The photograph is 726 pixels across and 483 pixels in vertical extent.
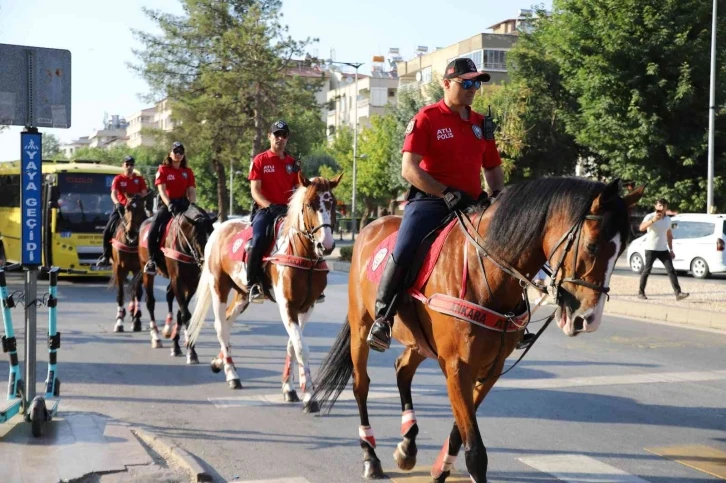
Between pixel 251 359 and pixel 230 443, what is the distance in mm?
4368

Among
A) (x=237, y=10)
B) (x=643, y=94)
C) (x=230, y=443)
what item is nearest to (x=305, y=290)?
(x=230, y=443)

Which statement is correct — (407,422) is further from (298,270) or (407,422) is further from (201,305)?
(201,305)

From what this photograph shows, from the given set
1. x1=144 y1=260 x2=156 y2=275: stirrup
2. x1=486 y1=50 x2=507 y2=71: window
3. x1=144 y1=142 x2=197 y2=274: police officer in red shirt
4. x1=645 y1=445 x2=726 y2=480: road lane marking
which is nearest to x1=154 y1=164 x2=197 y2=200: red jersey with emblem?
x1=144 y1=142 x2=197 y2=274: police officer in red shirt

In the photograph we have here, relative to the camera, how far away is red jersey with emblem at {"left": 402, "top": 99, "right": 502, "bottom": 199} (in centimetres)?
579

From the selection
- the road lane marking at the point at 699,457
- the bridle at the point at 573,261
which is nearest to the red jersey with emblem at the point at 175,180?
the road lane marking at the point at 699,457

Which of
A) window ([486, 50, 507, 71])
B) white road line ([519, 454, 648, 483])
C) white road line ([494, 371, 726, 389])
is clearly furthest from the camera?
window ([486, 50, 507, 71])

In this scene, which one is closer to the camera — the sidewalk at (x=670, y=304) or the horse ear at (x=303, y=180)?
the horse ear at (x=303, y=180)

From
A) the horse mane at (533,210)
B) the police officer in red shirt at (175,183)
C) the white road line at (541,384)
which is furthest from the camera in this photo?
the police officer in red shirt at (175,183)

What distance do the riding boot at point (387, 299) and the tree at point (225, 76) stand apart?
35.1 m

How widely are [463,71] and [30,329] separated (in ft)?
13.8

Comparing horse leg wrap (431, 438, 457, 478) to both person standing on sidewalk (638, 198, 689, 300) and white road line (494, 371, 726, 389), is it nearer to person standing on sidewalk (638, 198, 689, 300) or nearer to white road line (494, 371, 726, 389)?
white road line (494, 371, 726, 389)

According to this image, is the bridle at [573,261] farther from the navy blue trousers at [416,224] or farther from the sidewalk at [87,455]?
the sidewalk at [87,455]

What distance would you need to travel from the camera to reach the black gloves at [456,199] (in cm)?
557

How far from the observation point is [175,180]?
1259 cm
